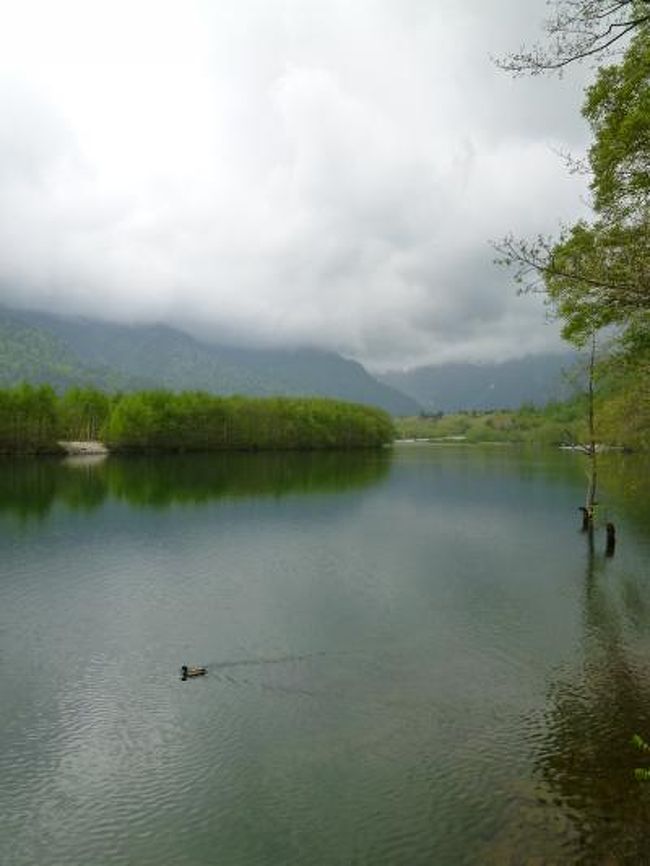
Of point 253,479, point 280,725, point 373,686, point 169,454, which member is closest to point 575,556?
point 373,686

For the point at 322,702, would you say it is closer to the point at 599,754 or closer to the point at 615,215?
the point at 599,754

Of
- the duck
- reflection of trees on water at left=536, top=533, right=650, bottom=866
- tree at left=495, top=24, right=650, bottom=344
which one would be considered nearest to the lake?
reflection of trees on water at left=536, top=533, right=650, bottom=866

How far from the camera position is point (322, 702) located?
81.9ft

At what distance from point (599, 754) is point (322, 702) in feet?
32.8

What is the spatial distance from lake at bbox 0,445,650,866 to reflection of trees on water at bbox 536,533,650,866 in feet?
0.28

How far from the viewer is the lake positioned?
16.9 metres

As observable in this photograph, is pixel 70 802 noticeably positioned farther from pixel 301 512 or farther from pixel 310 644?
pixel 301 512

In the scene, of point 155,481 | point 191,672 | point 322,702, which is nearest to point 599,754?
point 322,702

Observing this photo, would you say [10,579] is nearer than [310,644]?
No

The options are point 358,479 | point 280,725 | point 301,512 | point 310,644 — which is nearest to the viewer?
point 280,725

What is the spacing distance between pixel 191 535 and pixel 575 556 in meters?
35.0

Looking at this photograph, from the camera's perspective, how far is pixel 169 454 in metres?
196

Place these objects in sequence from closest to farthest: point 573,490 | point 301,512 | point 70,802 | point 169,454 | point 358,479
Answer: point 70,802, point 301,512, point 573,490, point 358,479, point 169,454

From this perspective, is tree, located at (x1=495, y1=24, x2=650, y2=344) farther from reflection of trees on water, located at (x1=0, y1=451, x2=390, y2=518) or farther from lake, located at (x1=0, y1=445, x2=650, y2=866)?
reflection of trees on water, located at (x1=0, y1=451, x2=390, y2=518)
